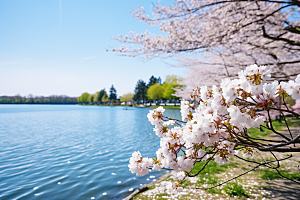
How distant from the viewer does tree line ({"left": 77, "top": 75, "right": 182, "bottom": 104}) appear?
58.1 metres

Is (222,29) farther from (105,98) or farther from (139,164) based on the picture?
(105,98)

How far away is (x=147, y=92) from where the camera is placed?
72750mm

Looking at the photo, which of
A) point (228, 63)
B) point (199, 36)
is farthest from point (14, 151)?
point (228, 63)

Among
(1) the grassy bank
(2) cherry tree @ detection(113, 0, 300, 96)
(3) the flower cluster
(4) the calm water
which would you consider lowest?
(4) the calm water

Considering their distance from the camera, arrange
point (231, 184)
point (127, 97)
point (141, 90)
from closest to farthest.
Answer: point (231, 184) → point (141, 90) → point (127, 97)

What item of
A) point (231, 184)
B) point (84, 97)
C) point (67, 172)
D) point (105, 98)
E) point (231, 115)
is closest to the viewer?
point (231, 115)

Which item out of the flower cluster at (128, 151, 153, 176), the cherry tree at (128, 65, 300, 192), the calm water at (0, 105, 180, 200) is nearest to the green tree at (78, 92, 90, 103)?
the calm water at (0, 105, 180, 200)

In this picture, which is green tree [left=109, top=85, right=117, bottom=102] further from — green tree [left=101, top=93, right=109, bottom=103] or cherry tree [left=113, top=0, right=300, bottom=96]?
cherry tree [left=113, top=0, right=300, bottom=96]

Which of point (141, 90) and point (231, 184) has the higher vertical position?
point (141, 90)

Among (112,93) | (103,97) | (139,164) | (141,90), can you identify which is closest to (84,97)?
(103,97)

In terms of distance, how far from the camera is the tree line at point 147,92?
58069 millimetres

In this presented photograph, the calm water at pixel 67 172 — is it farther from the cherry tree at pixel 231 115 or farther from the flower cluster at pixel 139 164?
the cherry tree at pixel 231 115

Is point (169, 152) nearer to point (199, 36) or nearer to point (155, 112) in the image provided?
point (155, 112)

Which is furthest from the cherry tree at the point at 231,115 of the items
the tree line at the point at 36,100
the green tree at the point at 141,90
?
the tree line at the point at 36,100
